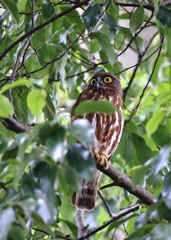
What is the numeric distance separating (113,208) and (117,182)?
159 centimetres

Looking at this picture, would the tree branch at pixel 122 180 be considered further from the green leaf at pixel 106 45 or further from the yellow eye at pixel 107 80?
the yellow eye at pixel 107 80

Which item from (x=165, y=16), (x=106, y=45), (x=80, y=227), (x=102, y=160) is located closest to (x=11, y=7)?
(x=106, y=45)

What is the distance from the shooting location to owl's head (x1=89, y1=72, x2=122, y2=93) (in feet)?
11.8

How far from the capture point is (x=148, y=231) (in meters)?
1.51

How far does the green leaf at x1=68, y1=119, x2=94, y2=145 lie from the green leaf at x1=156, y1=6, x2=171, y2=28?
4.76ft

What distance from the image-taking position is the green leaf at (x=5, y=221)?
126cm

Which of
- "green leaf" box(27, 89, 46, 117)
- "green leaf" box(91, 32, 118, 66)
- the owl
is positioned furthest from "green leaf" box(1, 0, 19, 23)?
"green leaf" box(27, 89, 46, 117)

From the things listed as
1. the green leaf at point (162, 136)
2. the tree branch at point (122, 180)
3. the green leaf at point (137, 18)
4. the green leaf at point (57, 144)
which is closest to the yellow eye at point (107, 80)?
the green leaf at point (137, 18)

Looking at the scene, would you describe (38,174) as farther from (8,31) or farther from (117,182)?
(8,31)

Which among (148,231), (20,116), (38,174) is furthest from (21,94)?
(148,231)

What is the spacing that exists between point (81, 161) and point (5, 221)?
0.34 m

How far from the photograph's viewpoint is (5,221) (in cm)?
129

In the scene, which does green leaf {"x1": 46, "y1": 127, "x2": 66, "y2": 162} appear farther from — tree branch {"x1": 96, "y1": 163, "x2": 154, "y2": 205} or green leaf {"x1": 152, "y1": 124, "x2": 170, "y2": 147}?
green leaf {"x1": 152, "y1": 124, "x2": 170, "y2": 147}

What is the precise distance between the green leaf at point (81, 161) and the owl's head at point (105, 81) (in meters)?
2.09
